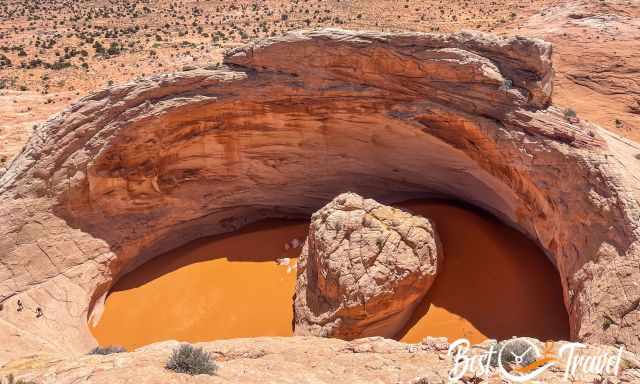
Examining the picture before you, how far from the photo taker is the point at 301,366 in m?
5.20

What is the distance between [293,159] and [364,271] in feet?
11.9

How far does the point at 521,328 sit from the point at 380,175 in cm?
437

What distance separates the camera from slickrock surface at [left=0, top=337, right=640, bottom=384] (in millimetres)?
4457

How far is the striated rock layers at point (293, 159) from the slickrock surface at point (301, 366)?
6.28ft

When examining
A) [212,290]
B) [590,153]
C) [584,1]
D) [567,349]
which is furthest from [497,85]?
[584,1]

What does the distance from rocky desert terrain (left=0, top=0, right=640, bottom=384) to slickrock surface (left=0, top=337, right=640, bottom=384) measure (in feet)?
0.10

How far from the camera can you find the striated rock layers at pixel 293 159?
7.21m

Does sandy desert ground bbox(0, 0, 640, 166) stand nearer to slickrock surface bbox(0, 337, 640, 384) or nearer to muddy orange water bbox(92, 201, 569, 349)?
muddy orange water bbox(92, 201, 569, 349)

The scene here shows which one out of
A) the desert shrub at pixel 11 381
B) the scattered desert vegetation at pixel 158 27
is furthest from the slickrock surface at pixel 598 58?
the desert shrub at pixel 11 381

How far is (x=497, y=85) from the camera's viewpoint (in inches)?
314

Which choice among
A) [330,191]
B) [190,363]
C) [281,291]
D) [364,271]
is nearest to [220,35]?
[330,191]

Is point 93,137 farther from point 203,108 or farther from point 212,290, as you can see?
point 212,290

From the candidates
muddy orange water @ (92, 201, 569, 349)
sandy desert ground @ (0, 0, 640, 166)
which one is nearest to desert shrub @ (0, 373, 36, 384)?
muddy orange water @ (92, 201, 569, 349)

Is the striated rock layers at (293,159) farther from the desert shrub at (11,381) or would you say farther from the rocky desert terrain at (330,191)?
the desert shrub at (11,381)
